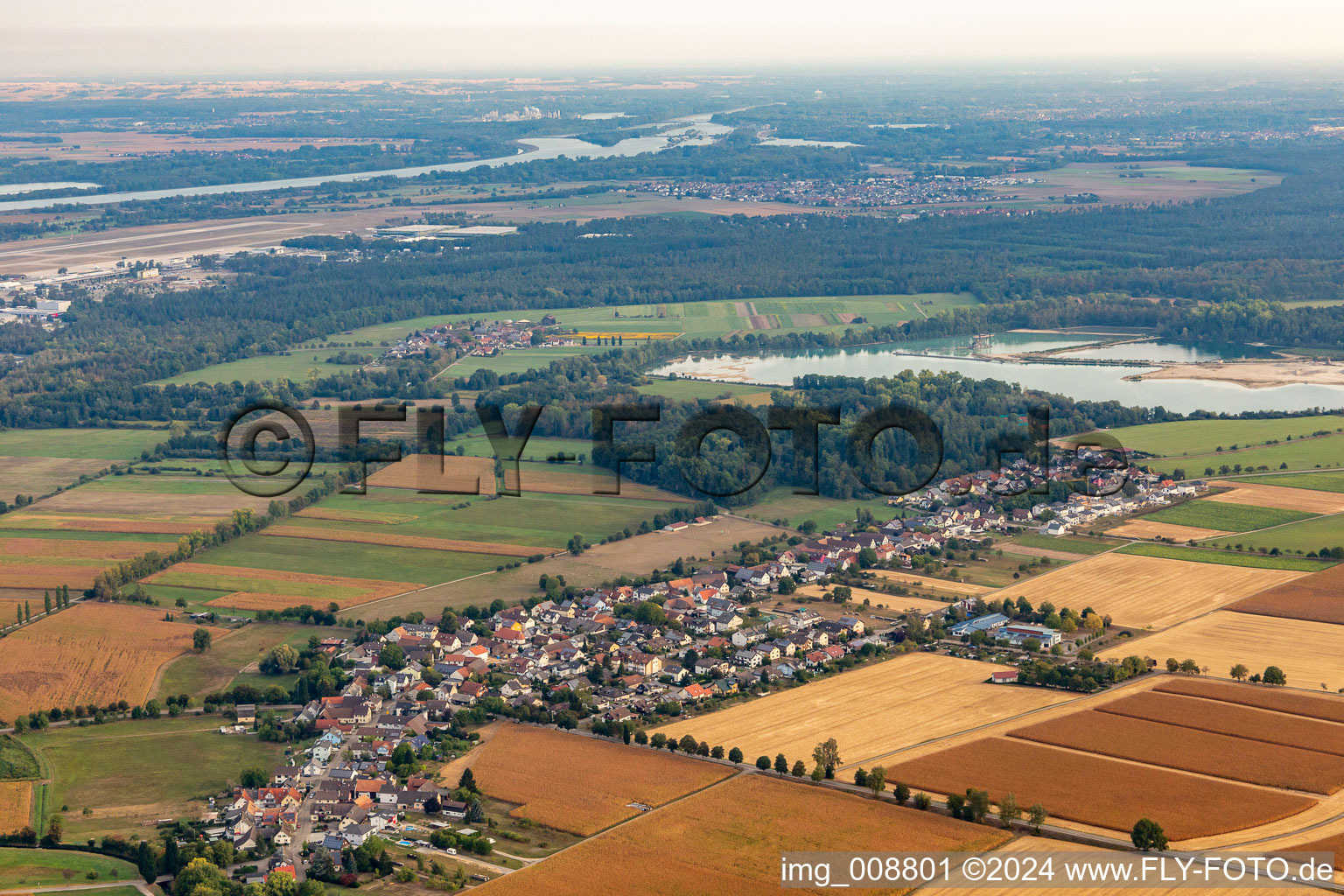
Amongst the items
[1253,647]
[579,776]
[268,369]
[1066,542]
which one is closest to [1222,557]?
[1066,542]

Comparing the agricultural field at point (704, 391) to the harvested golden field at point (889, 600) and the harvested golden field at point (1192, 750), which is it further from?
the harvested golden field at point (1192, 750)

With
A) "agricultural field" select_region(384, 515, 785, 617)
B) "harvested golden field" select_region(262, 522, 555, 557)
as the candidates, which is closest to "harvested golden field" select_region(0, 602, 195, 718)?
"agricultural field" select_region(384, 515, 785, 617)

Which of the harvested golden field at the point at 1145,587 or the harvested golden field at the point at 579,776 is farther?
the harvested golden field at the point at 1145,587

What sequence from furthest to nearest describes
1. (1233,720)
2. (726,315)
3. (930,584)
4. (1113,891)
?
(726,315), (930,584), (1233,720), (1113,891)

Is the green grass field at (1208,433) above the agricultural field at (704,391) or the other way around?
above

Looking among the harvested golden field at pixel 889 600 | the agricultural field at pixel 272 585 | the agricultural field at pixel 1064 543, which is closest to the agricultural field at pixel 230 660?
the agricultural field at pixel 272 585

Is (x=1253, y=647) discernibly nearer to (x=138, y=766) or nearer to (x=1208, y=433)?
(x=1208, y=433)

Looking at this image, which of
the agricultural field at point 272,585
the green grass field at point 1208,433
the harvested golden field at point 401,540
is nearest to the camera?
→ the agricultural field at point 272,585
